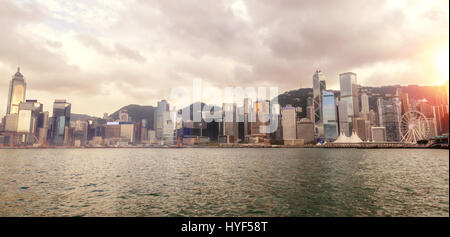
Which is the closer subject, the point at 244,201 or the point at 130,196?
the point at 244,201

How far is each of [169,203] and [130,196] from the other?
21.6 feet

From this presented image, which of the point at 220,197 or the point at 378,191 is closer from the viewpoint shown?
the point at 220,197
